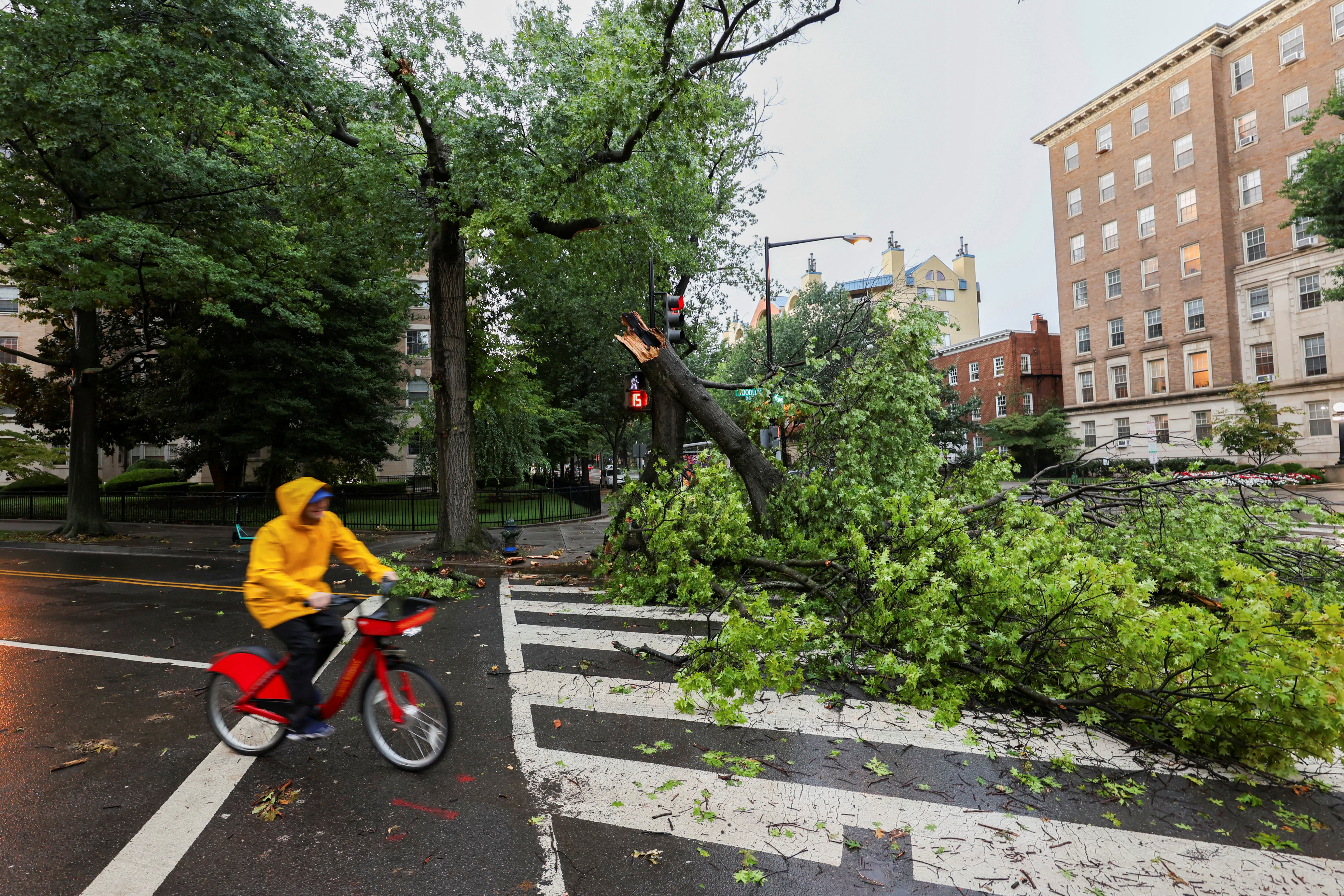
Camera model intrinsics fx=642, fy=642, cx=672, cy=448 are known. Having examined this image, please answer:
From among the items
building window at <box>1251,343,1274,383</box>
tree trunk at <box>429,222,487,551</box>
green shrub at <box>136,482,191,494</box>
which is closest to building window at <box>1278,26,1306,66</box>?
building window at <box>1251,343,1274,383</box>

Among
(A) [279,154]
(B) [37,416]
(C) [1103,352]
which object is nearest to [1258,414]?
(C) [1103,352]

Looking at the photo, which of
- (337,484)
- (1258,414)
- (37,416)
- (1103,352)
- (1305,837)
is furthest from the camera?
(1103,352)

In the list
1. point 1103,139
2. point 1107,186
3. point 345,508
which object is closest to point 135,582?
point 345,508

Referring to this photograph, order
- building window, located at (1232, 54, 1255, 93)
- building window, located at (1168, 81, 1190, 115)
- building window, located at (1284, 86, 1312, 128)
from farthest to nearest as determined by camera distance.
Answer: building window, located at (1168, 81, 1190, 115) < building window, located at (1232, 54, 1255, 93) < building window, located at (1284, 86, 1312, 128)

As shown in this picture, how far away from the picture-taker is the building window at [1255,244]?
3325cm

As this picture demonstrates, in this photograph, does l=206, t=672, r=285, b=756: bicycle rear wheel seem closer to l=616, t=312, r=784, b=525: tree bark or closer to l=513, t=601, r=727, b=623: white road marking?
l=513, t=601, r=727, b=623: white road marking

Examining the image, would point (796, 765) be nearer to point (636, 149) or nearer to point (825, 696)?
point (825, 696)

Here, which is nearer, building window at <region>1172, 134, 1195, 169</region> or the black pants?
the black pants

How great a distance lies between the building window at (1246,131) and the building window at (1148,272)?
6.34 meters

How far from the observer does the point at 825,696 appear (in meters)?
5.03

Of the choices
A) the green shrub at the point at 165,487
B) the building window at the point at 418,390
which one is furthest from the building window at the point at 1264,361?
the green shrub at the point at 165,487

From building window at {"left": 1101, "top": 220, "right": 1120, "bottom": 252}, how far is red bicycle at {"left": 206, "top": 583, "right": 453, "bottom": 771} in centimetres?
4764

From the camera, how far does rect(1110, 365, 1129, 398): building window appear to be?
3875 centimetres

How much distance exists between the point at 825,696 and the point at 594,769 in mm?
1999
